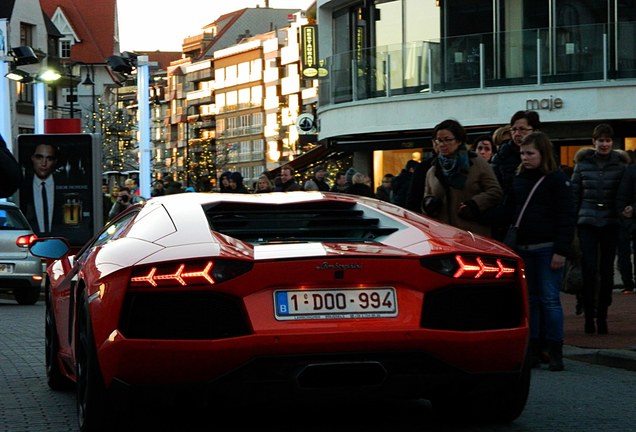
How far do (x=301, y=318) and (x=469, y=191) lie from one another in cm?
461

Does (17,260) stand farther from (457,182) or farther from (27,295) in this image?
(457,182)

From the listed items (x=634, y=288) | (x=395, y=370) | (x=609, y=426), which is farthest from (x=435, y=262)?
(x=634, y=288)

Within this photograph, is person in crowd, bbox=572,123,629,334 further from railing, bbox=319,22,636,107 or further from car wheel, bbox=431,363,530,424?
railing, bbox=319,22,636,107

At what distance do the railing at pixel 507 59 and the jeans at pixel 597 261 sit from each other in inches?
846

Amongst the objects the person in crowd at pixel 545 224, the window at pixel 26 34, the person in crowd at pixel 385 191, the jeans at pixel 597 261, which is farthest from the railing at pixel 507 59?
the window at pixel 26 34

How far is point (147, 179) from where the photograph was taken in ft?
118

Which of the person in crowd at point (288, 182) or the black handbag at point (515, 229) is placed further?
the person in crowd at point (288, 182)

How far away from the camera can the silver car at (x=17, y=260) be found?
2167cm

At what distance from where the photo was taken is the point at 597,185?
1367 centimetres

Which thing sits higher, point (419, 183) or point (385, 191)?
point (385, 191)

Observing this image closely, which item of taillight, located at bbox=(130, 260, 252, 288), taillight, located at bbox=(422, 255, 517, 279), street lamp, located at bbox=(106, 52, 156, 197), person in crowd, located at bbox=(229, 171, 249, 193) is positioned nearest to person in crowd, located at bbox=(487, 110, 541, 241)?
taillight, located at bbox=(422, 255, 517, 279)

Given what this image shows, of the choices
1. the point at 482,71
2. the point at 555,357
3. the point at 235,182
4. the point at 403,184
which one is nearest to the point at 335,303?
the point at 555,357

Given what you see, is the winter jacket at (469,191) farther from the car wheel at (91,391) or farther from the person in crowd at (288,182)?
the person in crowd at (288,182)

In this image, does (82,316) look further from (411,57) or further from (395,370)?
(411,57)
